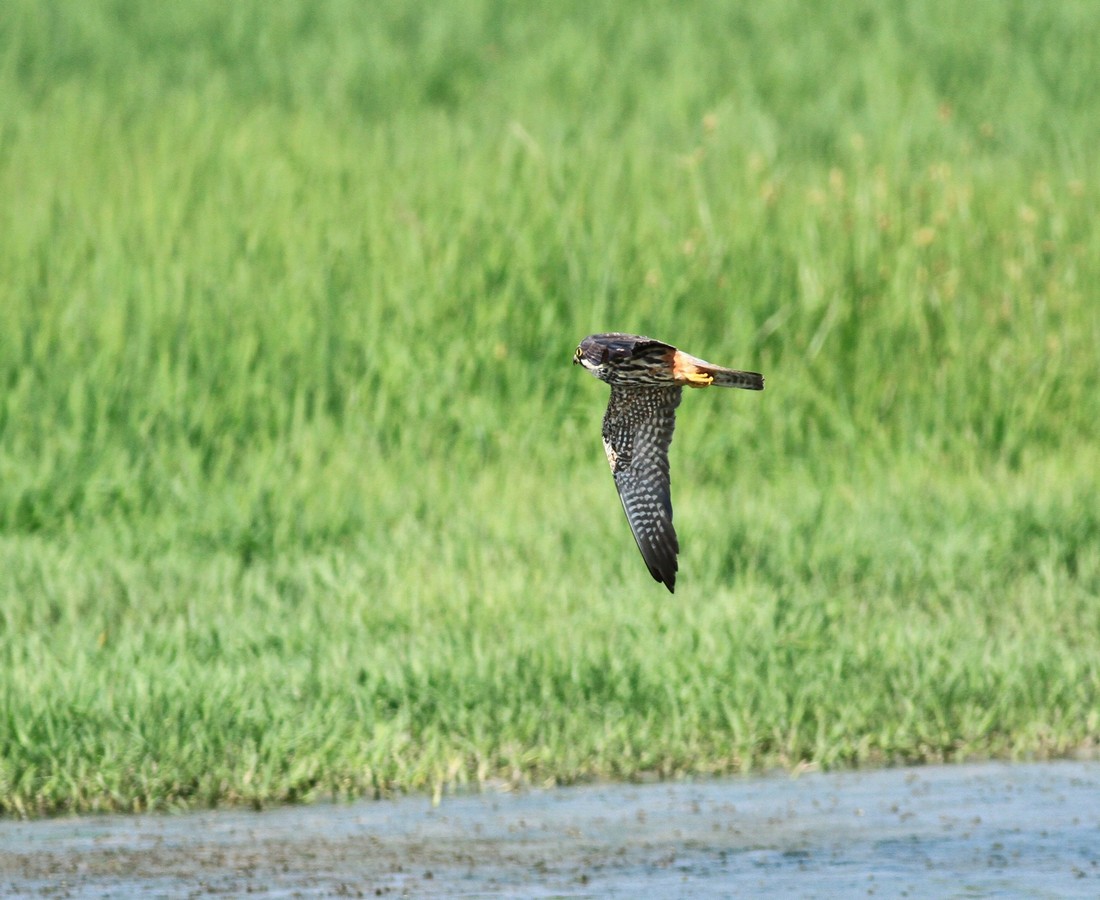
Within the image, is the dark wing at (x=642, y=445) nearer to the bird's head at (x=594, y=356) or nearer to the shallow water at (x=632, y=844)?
the bird's head at (x=594, y=356)

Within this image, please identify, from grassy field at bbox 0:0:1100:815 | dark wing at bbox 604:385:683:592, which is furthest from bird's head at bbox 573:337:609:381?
grassy field at bbox 0:0:1100:815

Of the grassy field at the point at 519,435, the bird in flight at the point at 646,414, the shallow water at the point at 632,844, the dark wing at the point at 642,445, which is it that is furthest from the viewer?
the grassy field at the point at 519,435

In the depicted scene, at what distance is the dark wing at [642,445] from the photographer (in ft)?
18.5

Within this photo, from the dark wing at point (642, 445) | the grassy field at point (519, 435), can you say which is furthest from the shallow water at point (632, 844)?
the dark wing at point (642, 445)

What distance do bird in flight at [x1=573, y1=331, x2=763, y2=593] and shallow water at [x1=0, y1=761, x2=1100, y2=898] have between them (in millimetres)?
1050

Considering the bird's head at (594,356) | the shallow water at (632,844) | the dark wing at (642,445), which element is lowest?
the shallow water at (632,844)

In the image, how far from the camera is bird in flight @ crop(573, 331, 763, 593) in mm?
5250

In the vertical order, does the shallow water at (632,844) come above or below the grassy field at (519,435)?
below

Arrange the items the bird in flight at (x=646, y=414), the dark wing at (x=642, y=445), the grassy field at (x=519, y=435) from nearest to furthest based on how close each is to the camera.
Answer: the bird in flight at (x=646, y=414), the dark wing at (x=642, y=445), the grassy field at (x=519, y=435)

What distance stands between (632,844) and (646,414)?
4.35ft

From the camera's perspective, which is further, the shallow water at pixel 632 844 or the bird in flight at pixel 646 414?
the shallow water at pixel 632 844

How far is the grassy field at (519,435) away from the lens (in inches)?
282

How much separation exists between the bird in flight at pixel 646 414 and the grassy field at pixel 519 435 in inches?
59.5

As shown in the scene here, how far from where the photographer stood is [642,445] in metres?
5.81
